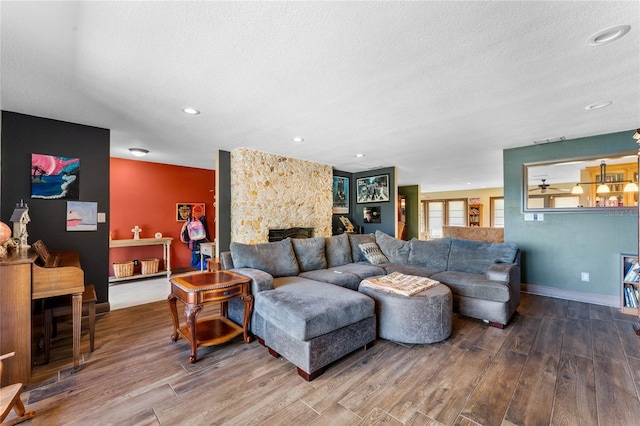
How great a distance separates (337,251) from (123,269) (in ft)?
13.4

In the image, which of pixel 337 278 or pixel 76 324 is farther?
pixel 337 278

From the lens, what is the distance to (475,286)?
10.2 feet

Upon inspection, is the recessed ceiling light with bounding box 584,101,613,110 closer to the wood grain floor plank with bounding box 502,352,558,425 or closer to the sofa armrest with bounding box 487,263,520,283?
the sofa armrest with bounding box 487,263,520,283

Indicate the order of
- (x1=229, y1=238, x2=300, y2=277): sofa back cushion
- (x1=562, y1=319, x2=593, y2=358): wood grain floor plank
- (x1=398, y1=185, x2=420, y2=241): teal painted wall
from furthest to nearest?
(x1=398, y1=185, x2=420, y2=241): teal painted wall < (x1=229, y1=238, x2=300, y2=277): sofa back cushion < (x1=562, y1=319, x2=593, y2=358): wood grain floor plank

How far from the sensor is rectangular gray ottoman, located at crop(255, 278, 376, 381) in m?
2.03

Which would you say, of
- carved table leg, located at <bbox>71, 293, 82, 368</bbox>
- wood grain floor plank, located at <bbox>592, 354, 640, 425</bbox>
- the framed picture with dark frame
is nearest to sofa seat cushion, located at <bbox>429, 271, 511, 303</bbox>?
wood grain floor plank, located at <bbox>592, 354, 640, 425</bbox>

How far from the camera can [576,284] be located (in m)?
3.92

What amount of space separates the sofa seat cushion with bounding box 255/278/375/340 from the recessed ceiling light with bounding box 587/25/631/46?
2.41 m

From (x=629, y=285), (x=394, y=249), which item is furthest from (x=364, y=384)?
(x=629, y=285)

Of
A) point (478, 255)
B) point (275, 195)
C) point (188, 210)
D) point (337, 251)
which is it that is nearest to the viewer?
point (478, 255)

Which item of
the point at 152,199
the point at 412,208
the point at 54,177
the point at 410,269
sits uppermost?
the point at 54,177

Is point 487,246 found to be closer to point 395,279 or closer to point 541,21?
point 395,279

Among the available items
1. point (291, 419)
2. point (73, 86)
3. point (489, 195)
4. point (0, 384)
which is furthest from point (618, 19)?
point (489, 195)

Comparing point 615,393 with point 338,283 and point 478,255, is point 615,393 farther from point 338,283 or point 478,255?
point 338,283
